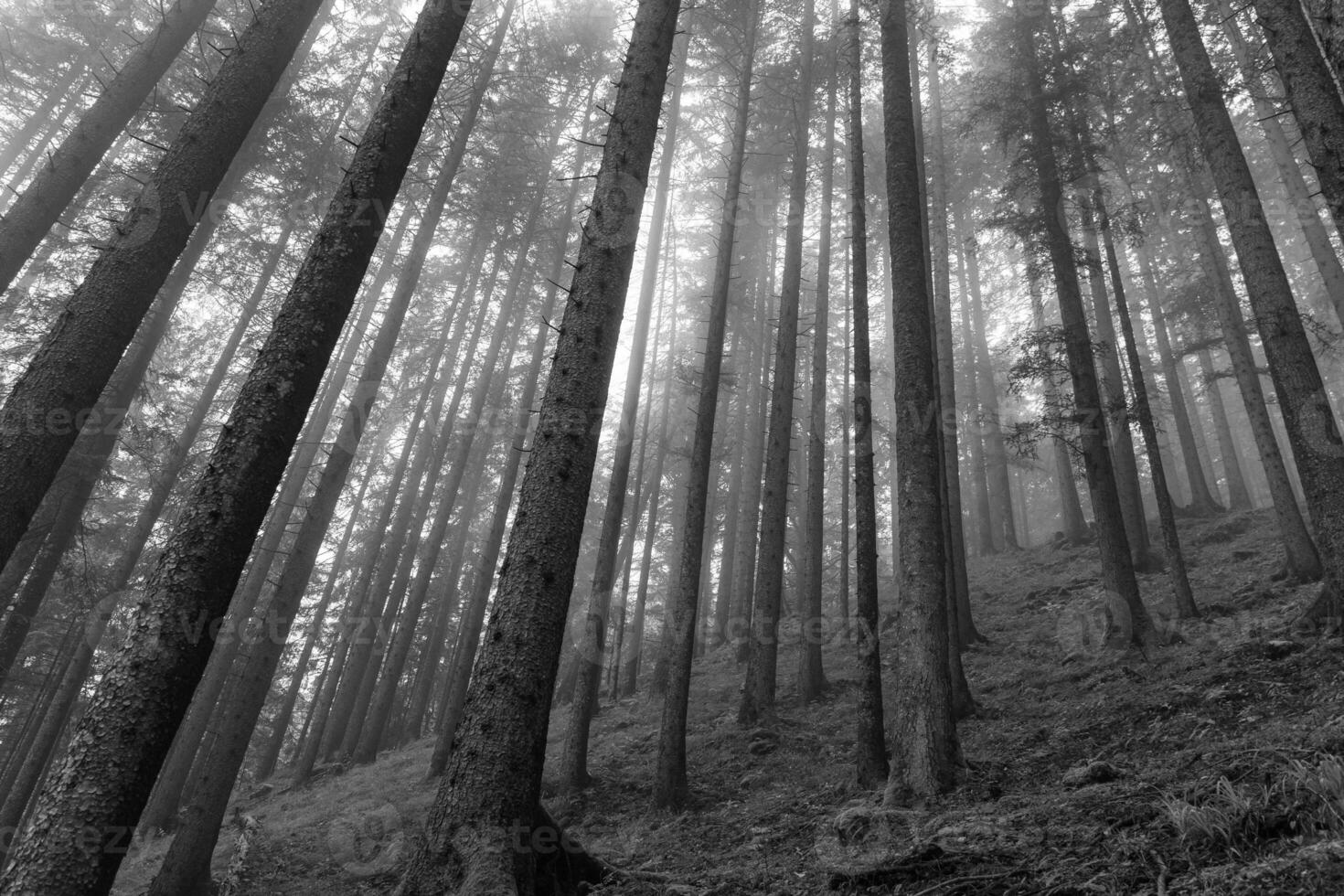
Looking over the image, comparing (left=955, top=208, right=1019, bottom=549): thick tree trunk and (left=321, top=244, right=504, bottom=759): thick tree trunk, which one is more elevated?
(left=955, top=208, right=1019, bottom=549): thick tree trunk

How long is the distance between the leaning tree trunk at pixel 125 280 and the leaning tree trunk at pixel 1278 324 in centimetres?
1056

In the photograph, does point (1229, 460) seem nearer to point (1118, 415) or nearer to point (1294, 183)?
point (1294, 183)

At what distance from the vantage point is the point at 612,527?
12.2 m

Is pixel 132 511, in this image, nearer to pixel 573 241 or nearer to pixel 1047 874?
pixel 573 241

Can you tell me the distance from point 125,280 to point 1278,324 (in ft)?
37.5

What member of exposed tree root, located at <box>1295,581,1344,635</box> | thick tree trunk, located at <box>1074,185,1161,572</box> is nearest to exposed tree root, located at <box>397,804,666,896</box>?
exposed tree root, located at <box>1295,581,1344,635</box>

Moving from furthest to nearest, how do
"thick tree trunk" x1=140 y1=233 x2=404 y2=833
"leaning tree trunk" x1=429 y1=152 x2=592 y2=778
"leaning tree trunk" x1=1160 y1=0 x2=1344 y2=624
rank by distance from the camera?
"leaning tree trunk" x1=429 y1=152 x2=592 y2=778
"thick tree trunk" x1=140 y1=233 x2=404 y2=833
"leaning tree trunk" x1=1160 y1=0 x2=1344 y2=624

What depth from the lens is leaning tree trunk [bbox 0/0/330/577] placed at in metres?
5.46

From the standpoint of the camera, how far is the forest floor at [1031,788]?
141 inches

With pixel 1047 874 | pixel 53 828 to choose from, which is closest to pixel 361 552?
pixel 53 828

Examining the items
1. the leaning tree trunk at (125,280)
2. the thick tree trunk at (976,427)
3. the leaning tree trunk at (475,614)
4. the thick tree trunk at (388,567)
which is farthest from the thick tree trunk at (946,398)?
the thick tree trunk at (388,567)

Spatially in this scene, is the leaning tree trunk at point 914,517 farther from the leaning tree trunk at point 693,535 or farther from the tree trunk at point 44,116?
the tree trunk at point 44,116

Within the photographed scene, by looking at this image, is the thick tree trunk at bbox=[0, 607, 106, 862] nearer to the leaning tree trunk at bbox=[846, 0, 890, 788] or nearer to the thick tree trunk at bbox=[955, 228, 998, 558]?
the leaning tree trunk at bbox=[846, 0, 890, 788]

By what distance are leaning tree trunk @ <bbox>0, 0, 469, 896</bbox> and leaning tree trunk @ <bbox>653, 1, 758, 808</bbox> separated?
612 centimetres
